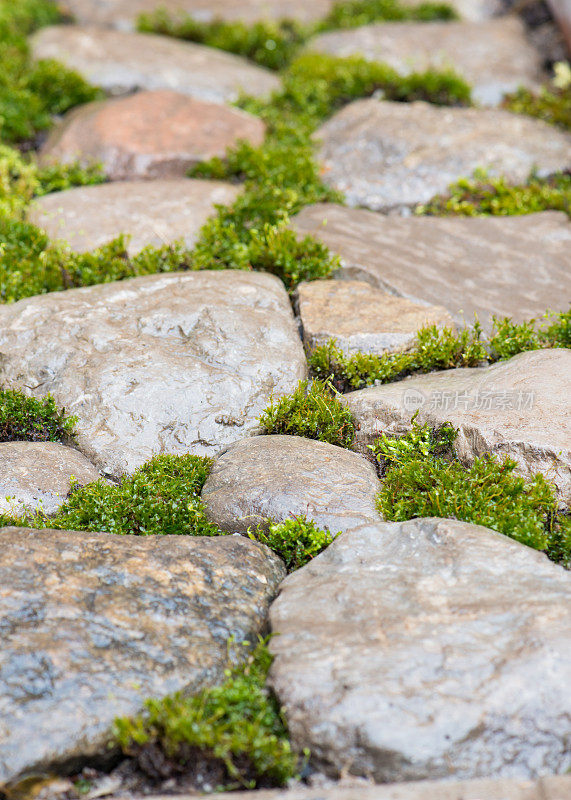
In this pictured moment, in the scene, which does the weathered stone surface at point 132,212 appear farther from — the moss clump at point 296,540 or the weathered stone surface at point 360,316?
the moss clump at point 296,540

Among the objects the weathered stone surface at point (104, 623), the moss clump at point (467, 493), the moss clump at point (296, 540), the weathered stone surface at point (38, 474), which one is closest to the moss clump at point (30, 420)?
the weathered stone surface at point (38, 474)

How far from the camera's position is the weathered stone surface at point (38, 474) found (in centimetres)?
544

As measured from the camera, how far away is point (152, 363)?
21.1 feet

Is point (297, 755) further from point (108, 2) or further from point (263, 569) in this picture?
point (108, 2)

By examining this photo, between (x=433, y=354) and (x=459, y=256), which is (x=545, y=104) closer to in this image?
(x=459, y=256)

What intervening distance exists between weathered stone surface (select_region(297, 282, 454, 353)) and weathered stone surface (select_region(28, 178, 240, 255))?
6.36 ft

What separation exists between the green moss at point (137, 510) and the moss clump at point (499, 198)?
5523 mm

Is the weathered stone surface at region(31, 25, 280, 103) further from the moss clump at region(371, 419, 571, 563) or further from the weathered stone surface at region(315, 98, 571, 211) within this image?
the moss clump at region(371, 419, 571, 563)

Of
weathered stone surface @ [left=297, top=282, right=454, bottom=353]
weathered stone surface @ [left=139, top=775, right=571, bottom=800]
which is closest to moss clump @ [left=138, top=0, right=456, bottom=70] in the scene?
weathered stone surface @ [left=297, top=282, right=454, bottom=353]

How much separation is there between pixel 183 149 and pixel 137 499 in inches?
235

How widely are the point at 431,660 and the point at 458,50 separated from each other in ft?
37.4

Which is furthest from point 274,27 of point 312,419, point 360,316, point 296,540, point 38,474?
point 296,540

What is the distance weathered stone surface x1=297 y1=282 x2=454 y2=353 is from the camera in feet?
22.5

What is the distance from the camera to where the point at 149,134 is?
10016 millimetres
